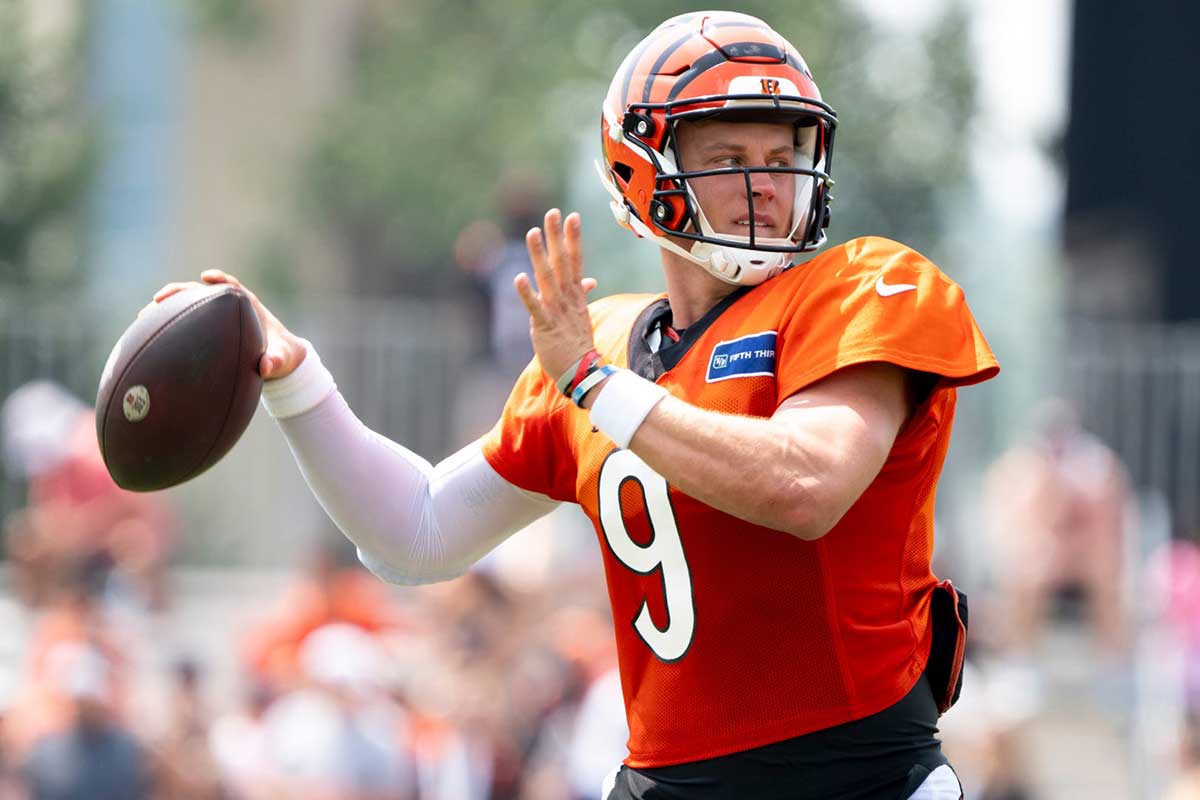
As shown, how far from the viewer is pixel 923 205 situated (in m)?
25.4

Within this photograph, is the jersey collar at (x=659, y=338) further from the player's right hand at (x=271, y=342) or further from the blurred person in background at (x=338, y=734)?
the blurred person in background at (x=338, y=734)

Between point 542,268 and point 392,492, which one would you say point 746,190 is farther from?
point 392,492

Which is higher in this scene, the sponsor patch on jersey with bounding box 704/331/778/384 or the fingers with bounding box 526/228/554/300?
the fingers with bounding box 526/228/554/300

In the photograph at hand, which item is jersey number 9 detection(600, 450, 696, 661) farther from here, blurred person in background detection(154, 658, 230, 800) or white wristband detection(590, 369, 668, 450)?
blurred person in background detection(154, 658, 230, 800)

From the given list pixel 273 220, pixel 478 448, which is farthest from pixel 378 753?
pixel 273 220

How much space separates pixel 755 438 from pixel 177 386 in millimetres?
1136

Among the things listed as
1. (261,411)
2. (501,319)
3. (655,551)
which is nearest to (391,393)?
(261,411)

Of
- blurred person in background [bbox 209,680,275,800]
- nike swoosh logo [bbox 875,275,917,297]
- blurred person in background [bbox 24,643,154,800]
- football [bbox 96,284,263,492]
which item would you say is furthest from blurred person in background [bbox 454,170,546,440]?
nike swoosh logo [bbox 875,275,917,297]

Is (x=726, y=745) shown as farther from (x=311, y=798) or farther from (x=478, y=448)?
(x=311, y=798)

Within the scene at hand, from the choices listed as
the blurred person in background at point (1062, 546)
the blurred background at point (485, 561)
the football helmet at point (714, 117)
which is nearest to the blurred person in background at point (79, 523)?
the blurred background at point (485, 561)

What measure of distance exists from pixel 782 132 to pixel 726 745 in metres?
1.07

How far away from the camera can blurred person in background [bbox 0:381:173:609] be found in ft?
27.1

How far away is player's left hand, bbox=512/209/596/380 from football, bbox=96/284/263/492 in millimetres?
660

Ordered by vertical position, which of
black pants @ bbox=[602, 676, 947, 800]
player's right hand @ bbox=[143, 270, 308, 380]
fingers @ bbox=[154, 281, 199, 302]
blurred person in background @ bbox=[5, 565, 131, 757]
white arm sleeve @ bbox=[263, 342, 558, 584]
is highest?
fingers @ bbox=[154, 281, 199, 302]
